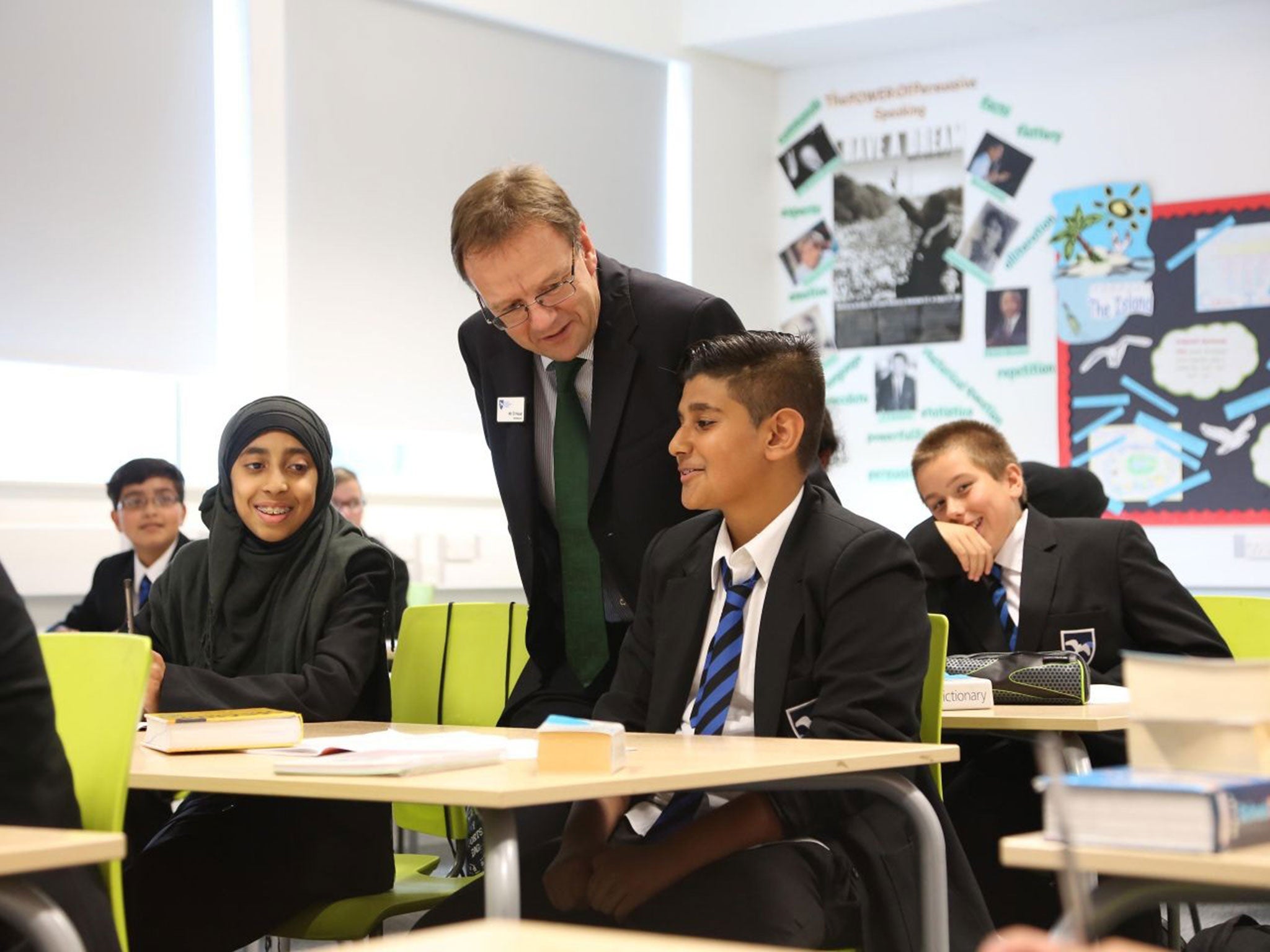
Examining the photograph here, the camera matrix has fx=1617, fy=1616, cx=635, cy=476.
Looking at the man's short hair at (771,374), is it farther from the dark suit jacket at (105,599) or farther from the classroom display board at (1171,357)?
the classroom display board at (1171,357)

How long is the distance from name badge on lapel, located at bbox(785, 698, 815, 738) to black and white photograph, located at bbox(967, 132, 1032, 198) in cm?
472

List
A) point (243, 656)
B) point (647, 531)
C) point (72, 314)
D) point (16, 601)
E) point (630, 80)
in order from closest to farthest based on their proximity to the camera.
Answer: point (16, 601) → point (647, 531) → point (243, 656) → point (72, 314) → point (630, 80)

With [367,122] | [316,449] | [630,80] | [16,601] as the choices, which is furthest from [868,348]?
[16,601]

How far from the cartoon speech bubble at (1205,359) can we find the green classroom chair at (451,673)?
12.8ft

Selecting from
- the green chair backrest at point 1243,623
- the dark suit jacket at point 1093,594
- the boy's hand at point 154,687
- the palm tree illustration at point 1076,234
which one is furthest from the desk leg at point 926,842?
the palm tree illustration at point 1076,234

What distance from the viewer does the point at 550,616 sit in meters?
2.95

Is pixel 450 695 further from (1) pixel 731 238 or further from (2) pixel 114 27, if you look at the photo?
(1) pixel 731 238

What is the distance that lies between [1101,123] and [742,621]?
462cm

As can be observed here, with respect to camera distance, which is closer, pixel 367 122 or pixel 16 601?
pixel 16 601

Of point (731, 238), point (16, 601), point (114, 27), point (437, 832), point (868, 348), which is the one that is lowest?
point (437, 832)

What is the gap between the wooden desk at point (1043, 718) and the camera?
2.61m

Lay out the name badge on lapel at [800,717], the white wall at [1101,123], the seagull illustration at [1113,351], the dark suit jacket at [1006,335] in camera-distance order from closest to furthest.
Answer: the name badge on lapel at [800,717]
the white wall at [1101,123]
the seagull illustration at [1113,351]
the dark suit jacket at [1006,335]

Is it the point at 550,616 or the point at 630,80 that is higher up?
the point at 630,80

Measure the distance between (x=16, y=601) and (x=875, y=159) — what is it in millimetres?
5710
